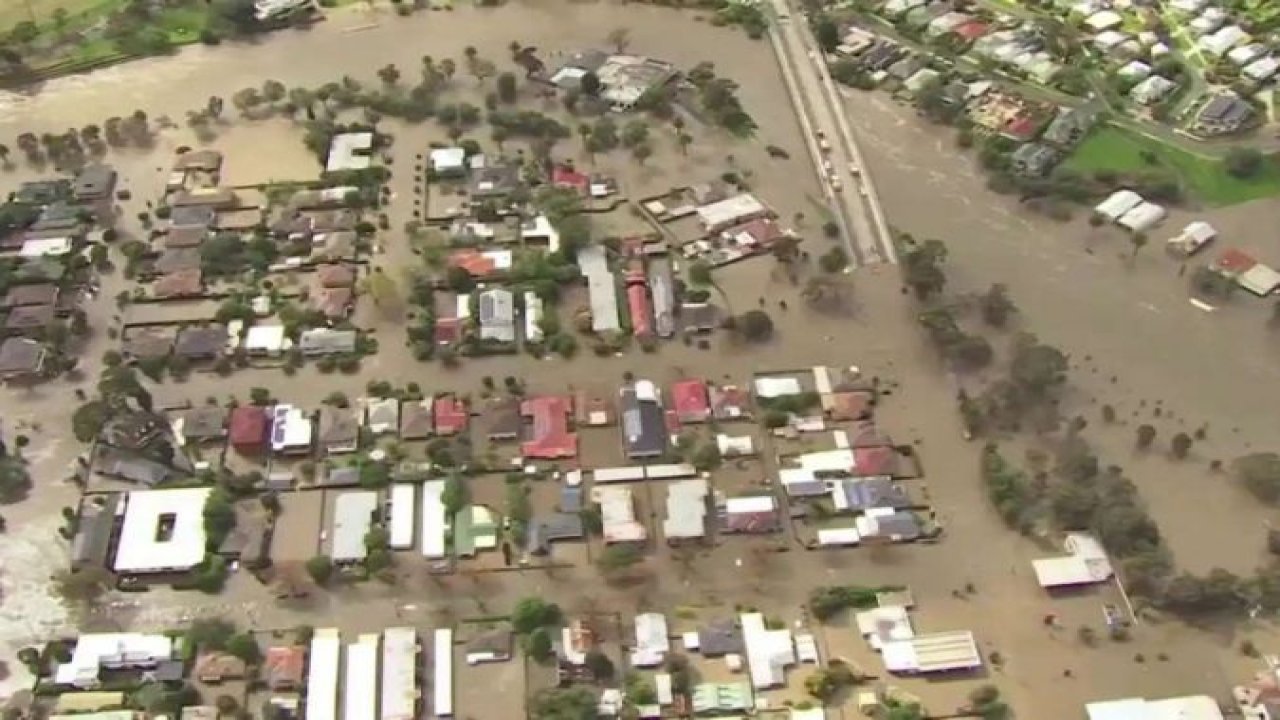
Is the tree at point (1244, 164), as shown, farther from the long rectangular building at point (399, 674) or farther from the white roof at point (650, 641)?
the long rectangular building at point (399, 674)

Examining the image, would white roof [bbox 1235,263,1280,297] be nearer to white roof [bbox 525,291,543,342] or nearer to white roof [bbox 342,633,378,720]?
white roof [bbox 525,291,543,342]

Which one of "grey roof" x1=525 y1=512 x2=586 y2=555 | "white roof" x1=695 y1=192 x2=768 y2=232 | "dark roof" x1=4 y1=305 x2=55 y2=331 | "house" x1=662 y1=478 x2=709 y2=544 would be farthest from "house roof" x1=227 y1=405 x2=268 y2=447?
"white roof" x1=695 y1=192 x2=768 y2=232

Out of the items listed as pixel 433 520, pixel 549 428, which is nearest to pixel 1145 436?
pixel 549 428

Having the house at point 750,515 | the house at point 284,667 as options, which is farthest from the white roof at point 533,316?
the house at point 284,667

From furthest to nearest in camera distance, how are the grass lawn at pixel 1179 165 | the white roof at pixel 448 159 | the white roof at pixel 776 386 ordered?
the white roof at pixel 448 159
the grass lawn at pixel 1179 165
the white roof at pixel 776 386

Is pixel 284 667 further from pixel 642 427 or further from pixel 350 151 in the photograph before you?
pixel 350 151

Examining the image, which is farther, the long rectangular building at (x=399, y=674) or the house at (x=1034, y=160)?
the house at (x=1034, y=160)
